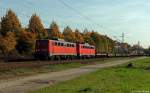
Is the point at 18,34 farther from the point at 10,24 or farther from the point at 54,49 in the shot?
the point at 54,49

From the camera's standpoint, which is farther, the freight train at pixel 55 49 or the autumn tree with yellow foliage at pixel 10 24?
the autumn tree with yellow foliage at pixel 10 24

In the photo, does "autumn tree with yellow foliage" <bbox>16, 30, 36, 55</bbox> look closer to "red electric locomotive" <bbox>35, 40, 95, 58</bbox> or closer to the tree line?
the tree line

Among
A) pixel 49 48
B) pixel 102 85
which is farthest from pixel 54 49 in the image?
pixel 102 85

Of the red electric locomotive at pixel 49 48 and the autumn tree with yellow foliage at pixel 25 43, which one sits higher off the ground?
the autumn tree with yellow foliage at pixel 25 43

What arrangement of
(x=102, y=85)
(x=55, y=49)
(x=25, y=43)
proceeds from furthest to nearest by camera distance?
(x=25, y=43)
(x=55, y=49)
(x=102, y=85)

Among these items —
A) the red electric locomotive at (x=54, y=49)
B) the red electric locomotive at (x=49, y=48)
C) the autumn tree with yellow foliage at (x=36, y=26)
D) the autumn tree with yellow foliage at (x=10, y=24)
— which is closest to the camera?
the red electric locomotive at (x=49, y=48)

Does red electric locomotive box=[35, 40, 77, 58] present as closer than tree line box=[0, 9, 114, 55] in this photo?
Yes

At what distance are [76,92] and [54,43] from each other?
3699cm

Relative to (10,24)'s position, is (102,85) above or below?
below

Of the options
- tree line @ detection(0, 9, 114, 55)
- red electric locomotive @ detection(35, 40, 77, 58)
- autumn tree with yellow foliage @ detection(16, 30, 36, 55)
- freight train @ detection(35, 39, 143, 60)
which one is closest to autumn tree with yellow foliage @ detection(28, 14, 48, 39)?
tree line @ detection(0, 9, 114, 55)

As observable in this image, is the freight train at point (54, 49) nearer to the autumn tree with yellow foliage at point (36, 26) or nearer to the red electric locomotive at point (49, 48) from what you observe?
the red electric locomotive at point (49, 48)

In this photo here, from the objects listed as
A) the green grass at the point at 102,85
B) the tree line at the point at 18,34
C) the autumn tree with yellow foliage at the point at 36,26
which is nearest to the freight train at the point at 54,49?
the tree line at the point at 18,34

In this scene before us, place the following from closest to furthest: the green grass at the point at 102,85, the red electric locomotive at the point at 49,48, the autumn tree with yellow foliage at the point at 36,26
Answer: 1. the green grass at the point at 102,85
2. the red electric locomotive at the point at 49,48
3. the autumn tree with yellow foliage at the point at 36,26

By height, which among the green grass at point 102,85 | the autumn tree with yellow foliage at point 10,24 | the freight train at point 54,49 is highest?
the autumn tree with yellow foliage at point 10,24
